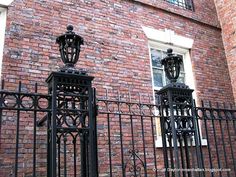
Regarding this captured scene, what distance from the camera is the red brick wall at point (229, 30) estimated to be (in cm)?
825

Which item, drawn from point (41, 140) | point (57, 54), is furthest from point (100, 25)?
point (41, 140)

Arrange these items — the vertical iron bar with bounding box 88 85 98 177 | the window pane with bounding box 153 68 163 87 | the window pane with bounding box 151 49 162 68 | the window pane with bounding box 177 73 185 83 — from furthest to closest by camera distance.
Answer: the window pane with bounding box 177 73 185 83 → the window pane with bounding box 151 49 162 68 → the window pane with bounding box 153 68 163 87 → the vertical iron bar with bounding box 88 85 98 177

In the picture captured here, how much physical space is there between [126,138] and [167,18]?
3.60 meters

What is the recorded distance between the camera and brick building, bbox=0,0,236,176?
5.38m

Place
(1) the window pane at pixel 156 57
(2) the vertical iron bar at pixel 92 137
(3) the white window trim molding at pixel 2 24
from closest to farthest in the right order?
1. (2) the vertical iron bar at pixel 92 137
2. (3) the white window trim molding at pixel 2 24
3. (1) the window pane at pixel 156 57

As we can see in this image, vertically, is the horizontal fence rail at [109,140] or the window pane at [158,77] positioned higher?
the window pane at [158,77]

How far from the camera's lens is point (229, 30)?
27.7 ft

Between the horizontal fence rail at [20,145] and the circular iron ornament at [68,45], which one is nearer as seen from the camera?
the circular iron ornament at [68,45]

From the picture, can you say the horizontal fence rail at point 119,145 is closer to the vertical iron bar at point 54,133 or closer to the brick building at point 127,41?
the brick building at point 127,41

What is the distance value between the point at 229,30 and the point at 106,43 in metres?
4.14

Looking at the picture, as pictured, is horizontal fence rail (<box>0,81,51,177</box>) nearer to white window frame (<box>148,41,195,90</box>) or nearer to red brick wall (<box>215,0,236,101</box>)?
white window frame (<box>148,41,195,90</box>)

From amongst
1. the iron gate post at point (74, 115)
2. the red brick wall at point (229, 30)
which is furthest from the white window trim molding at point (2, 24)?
the red brick wall at point (229, 30)

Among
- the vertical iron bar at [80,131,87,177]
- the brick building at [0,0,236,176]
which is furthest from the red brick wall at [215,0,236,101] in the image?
the vertical iron bar at [80,131,87,177]

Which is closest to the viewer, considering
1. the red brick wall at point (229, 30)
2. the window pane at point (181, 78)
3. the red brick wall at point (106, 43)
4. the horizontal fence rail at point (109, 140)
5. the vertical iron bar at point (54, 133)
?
the vertical iron bar at point (54, 133)
